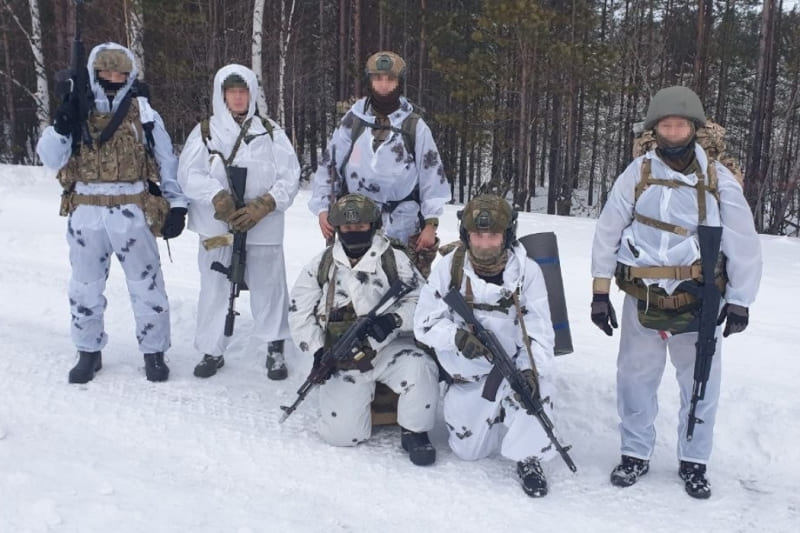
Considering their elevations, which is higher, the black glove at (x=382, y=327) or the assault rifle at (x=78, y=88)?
the assault rifle at (x=78, y=88)

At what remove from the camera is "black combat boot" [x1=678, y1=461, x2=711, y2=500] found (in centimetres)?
340

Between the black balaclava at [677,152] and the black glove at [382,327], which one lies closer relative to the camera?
the black balaclava at [677,152]

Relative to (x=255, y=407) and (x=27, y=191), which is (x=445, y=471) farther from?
(x=27, y=191)

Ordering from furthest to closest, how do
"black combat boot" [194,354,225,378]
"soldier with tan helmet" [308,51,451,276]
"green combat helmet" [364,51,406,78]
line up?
1. "black combat boot" [194,354,225,378]
2. "soldier with tan helmet" [308,51,451,276]
3. "green combat helmet" [364,51,406,78]

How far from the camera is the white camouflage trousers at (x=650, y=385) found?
3477 millimetres

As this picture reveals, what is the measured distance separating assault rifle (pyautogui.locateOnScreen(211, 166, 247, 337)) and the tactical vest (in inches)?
24.5

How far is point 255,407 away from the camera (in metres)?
4.25

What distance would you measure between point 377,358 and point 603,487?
4.83 feet

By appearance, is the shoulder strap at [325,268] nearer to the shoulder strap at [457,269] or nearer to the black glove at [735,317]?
the shoulder strap at [457,269]

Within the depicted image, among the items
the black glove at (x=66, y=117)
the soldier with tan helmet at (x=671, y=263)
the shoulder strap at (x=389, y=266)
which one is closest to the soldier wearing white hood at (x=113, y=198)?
the black glove at (x=66, y=117)

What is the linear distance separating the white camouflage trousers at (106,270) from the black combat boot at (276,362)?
29.0 inches

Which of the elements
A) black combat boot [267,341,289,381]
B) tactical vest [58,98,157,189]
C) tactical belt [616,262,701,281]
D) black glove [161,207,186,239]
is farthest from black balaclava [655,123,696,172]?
tactical vest [58,98,157,189]

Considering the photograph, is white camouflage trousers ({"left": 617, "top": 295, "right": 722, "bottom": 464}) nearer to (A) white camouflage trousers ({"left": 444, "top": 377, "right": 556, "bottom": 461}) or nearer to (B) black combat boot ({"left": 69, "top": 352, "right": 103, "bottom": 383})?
(A) white camouflage trousers ({"left": 444, "top": 377, "right": 556, "bottom": 461})

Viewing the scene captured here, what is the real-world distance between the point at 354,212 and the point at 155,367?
193 cm
